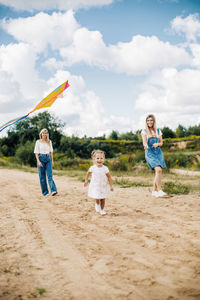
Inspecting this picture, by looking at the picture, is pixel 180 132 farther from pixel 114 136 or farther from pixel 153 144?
pixel 153 144

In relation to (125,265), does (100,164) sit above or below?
above

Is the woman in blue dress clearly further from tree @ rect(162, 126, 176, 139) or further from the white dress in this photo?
tree @ rect(162, 126, 176, 139)

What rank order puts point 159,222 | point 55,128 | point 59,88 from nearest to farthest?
point 159,222 → point 59,88 → point 55,128

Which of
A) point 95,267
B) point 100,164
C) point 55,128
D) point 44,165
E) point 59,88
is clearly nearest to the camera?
point 95,267

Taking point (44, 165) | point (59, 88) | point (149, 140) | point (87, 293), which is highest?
point (59, 88)

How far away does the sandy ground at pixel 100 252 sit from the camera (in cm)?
224

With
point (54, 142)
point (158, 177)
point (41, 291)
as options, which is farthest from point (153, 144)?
point (54, 142)

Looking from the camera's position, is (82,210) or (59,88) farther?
(59,88)

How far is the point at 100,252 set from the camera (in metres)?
3.01

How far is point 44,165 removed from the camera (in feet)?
23.1

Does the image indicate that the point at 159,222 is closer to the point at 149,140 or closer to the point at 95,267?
the point at 95,267

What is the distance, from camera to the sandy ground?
7.36 ft

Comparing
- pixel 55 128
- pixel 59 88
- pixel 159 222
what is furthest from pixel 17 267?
pixel 55 128

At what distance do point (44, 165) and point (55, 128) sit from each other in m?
25.8
